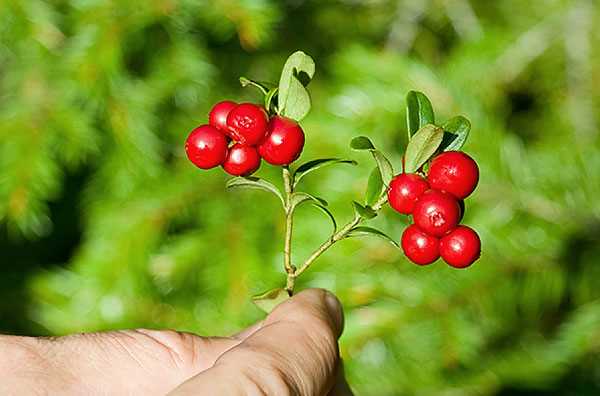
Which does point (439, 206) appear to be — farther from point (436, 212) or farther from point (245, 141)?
point (245, 141)

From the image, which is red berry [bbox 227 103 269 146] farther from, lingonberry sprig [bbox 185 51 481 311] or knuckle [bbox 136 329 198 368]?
knuckle [bbox 136 329 198 368]

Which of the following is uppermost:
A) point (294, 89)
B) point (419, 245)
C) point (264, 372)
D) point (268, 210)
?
point (294, 89)

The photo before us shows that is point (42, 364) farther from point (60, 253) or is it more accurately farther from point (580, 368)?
point (60, 253)

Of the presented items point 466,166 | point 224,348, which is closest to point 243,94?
point 224,348

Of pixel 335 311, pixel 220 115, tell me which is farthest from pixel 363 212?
pixel 335 311

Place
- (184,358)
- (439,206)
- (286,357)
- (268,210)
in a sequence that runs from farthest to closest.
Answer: (268,210) → (184,358) → (286,357) → (439,206)
